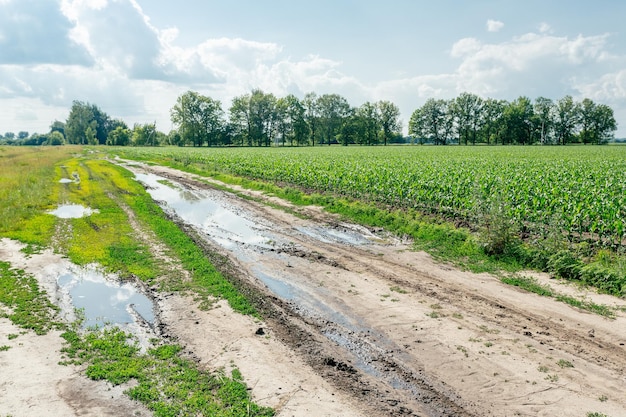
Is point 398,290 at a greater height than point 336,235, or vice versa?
point 336,235

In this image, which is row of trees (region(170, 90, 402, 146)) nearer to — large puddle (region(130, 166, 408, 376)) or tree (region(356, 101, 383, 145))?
tree (region(356, 101, 383, 145))

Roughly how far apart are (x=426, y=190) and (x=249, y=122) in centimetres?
11133

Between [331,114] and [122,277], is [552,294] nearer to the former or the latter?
[122,277]

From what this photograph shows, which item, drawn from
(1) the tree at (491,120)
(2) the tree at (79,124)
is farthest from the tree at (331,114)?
(2) the tree at (79,124)

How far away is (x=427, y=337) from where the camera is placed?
8.04 meters

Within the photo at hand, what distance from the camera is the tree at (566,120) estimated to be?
11475cm

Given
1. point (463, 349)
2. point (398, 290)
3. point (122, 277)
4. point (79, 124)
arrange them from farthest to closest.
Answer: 1. point (79, 124)
2. point (122, 277)
3. point (398, 290)
4. point (463, 349)

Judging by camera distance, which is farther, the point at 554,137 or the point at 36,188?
the point at 554,137

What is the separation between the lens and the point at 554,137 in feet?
379

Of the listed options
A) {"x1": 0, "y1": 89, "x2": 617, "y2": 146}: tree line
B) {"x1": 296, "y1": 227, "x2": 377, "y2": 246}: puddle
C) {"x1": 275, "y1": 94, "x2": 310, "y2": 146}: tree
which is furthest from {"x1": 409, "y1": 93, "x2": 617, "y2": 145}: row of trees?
{"x1": 296, "y1": 227, "x2": 377, "y2": 246}: puddle

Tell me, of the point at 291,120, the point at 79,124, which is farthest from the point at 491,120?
the point at 79,124

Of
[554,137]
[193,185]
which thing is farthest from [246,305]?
[554,137]

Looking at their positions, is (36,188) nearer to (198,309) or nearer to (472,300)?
(198,309)

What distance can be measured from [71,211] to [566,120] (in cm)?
12791
